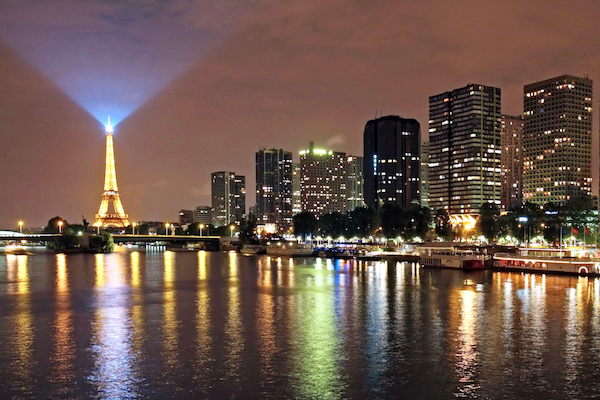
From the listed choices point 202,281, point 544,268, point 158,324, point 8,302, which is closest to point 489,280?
point 544,268

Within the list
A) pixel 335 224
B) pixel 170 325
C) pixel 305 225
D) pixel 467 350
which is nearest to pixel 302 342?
pixel 467 350

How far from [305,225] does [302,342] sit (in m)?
132

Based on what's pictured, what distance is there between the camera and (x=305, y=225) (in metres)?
163

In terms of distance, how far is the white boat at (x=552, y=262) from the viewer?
65500 millimetres

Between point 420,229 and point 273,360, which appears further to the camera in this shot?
point 420,229

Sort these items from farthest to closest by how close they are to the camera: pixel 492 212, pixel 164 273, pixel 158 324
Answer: pixel 492 212, pixel 164 273, pixel 158 324

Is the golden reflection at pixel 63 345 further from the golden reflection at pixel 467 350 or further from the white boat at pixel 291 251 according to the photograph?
the white boat at pixel 291 251

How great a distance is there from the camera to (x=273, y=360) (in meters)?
27.4

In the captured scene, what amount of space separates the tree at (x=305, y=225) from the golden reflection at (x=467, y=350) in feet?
389

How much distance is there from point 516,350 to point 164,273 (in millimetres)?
52178

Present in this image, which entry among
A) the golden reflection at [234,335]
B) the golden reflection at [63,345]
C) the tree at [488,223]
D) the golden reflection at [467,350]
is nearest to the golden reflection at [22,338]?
the golden reflection at [63,345]

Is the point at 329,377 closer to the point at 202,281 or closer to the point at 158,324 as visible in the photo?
the point at 158,324

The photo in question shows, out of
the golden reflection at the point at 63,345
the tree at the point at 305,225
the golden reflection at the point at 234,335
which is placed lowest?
the golden reflection at the point at 234,335

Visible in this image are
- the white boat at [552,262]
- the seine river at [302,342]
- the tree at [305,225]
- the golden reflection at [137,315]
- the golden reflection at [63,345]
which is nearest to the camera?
the seine river at [302,342]
